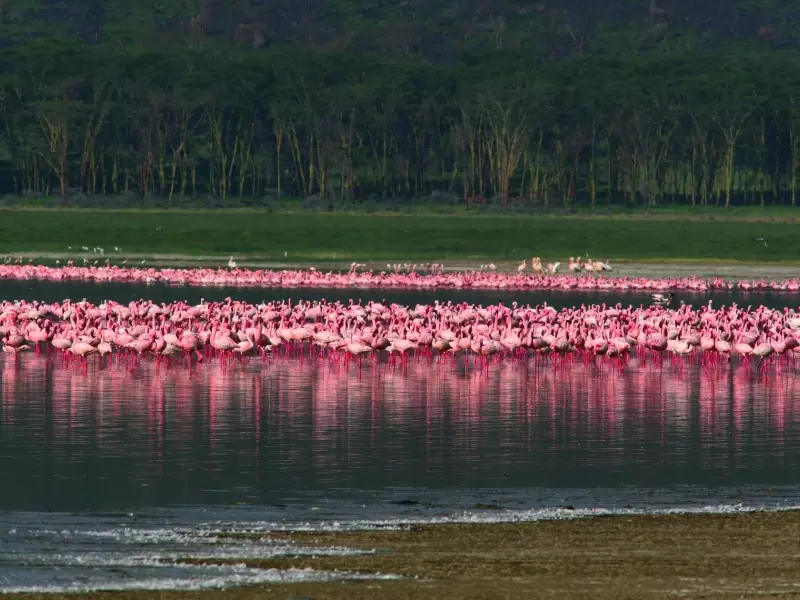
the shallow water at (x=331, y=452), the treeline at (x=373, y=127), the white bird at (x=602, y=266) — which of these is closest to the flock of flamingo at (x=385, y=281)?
the white bird at (x=602, y=266)

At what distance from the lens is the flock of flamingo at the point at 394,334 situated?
85.6ft

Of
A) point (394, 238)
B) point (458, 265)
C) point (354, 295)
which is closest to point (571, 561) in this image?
point (354, 295)

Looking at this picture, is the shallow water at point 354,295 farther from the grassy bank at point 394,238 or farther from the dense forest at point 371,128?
the dense forest at point 371,128

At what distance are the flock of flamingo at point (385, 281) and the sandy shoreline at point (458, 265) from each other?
6.41 metres

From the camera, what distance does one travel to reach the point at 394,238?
7675 cm

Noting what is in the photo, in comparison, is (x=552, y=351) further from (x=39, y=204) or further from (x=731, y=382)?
(x=39, y=204)

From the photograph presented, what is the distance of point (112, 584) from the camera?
10.9 metres

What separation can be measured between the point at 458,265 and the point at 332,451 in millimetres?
45684

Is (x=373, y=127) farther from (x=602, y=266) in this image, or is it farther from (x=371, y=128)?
(x=602, y=266)

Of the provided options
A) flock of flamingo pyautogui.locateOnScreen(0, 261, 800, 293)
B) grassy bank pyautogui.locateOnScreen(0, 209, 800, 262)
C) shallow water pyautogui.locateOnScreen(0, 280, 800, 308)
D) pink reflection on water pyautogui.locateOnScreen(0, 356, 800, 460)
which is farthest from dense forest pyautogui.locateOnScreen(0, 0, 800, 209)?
pink reflection on water pyautogui.locateOnScreen(0, 356, 800, 460)

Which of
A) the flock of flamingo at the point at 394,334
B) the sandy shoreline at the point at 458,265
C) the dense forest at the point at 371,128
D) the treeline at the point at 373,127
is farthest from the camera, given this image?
the treeline at the point at 373,127

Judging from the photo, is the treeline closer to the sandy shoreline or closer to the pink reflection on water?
the sandy shoreline

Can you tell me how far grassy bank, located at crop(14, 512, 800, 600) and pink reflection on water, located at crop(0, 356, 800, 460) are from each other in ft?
12.1

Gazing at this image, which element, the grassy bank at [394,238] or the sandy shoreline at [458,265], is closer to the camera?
the sandy shoreline at [458,265]
